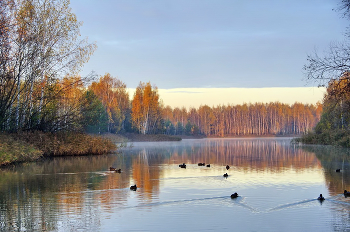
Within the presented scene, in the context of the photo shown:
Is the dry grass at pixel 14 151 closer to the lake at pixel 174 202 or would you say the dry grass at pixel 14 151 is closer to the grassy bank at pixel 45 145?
the grassy bank at pixel 45 145

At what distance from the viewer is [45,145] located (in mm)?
28031

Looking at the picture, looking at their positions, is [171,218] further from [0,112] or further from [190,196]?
[0,112]

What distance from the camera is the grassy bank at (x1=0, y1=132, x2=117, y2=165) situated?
22031 millimetres

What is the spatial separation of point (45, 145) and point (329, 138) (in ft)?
104

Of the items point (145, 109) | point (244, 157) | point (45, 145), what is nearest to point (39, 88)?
point (45, 145)

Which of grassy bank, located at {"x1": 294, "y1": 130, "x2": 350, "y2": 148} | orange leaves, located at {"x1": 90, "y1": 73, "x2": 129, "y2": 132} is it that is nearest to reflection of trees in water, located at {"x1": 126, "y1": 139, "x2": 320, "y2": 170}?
grassy bank, located at {"x1": 294, "y1": 130, "x2": 350, "y2": 148}

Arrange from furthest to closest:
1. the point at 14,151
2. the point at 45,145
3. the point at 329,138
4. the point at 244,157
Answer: the point at 329,138
the point at 244,157
the point at 45,145
the point at 14,151

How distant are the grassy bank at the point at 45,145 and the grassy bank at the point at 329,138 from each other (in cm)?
2201

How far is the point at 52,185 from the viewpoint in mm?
14484

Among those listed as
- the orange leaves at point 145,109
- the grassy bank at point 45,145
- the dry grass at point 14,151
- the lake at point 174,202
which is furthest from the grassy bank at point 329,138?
the orange leaves at point 145,109

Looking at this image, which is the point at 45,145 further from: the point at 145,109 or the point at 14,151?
the point at 145,109

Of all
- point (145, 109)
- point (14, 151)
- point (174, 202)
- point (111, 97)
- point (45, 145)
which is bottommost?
point (174, 202)

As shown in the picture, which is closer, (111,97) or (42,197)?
(42,197)

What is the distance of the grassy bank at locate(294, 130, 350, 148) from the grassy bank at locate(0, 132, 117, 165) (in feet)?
72.2
